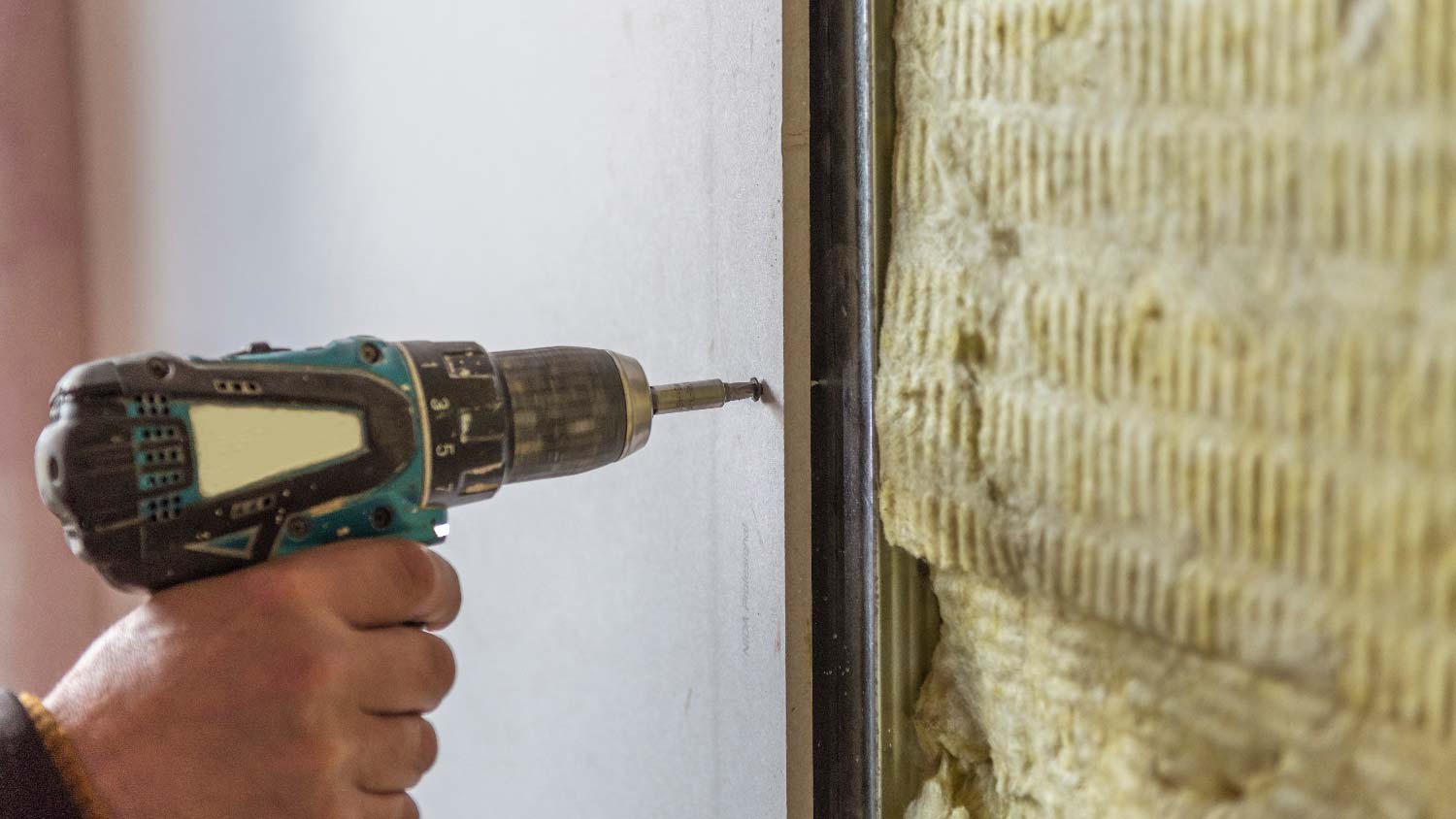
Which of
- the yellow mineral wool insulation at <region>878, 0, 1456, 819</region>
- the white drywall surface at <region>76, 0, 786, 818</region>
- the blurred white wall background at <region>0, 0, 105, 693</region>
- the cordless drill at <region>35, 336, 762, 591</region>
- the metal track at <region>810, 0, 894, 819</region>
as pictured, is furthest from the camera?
the blurred white wall background at <region>0, 0, 105, 693</region>

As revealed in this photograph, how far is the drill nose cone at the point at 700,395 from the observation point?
2.47 ft

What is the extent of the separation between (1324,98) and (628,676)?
74 centimetres

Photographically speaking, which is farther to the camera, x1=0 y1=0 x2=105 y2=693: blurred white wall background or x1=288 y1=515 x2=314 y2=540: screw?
x1=0 y1=0 x2=105 y2=693: blurred white wall background

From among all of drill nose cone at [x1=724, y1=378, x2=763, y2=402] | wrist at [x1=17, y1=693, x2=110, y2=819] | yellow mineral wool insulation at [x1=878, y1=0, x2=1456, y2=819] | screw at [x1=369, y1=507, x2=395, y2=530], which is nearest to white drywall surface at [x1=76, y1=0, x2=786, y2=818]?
drill nose cone at [x1=724, y1=378, x2=763, y2=402]

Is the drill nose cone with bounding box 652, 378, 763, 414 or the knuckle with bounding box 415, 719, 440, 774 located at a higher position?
the drill nose cone with bounding box 652, 378, 763, 414

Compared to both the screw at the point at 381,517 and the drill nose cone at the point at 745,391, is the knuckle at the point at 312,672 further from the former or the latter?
the drill nose cone at the point at 745,391

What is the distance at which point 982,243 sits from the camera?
600mm

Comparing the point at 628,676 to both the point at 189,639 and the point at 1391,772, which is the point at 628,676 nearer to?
the point at 189,639

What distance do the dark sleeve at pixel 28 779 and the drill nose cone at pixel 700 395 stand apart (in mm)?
424

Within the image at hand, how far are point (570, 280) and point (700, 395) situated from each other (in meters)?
0.30

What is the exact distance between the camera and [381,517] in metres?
0.65

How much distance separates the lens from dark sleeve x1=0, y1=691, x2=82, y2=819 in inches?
24.8

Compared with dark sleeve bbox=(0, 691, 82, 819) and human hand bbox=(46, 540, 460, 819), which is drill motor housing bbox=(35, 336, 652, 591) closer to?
human hand bbox=(46, 540, 460, 819)

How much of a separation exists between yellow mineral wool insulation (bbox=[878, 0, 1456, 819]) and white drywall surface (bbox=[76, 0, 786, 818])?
150 millimetres
